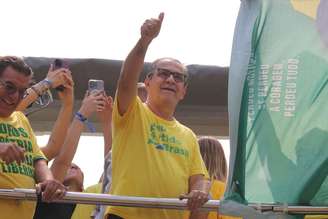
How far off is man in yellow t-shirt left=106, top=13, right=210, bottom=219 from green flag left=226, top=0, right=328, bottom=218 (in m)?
0.80

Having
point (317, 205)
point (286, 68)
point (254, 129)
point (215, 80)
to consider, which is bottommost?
point (317, 205)

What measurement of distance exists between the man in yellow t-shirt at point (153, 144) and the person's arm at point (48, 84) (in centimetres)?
74

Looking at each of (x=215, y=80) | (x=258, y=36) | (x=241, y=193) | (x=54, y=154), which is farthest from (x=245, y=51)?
(x=215, y=80)

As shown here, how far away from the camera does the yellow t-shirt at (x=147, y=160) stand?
4516 mm

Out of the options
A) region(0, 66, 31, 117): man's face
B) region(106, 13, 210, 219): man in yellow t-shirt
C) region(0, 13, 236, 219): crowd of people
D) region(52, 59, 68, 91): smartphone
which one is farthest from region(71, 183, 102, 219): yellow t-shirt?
region(0, 66, 31, 117): man's face

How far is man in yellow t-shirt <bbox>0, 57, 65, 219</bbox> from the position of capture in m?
4.29

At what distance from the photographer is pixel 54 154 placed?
5.07 metres

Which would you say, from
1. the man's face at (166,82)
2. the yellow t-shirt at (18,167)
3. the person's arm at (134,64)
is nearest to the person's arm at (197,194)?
the man's face at (166,82)

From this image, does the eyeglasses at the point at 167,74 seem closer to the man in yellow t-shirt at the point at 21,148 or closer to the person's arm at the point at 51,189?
the man in yellow t-shirt at the point at 21,148

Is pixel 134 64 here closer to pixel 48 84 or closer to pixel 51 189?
pixel 51 189

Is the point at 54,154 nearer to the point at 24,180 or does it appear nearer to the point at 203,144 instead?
the point at 24,180

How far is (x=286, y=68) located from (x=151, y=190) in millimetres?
1298

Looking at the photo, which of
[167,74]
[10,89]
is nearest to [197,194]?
[167,74]

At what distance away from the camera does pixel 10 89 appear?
14.5 ft
